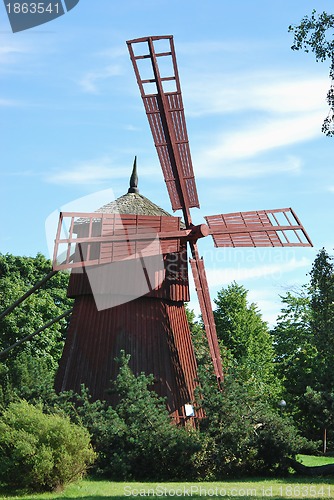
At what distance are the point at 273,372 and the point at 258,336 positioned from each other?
3.06 m

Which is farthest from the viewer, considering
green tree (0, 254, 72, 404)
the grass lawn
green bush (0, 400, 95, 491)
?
green tree (0, 254, 72, 404)

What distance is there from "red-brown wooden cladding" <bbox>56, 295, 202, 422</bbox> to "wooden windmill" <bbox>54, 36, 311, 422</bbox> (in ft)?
0.08

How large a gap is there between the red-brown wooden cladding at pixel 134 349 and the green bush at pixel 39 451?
328cm

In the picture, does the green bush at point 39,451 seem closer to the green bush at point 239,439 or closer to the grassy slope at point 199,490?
the grassy slope at point 199,490

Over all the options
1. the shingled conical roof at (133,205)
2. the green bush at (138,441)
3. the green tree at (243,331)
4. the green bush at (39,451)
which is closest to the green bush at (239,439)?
the green bush at (138,441)

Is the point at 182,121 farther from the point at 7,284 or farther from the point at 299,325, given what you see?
the point at 299,325

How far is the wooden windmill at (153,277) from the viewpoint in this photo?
1809 centimetres

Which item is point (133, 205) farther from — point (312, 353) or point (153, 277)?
point (312, 353)

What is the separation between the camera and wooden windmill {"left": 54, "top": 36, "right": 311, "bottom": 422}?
1809cm

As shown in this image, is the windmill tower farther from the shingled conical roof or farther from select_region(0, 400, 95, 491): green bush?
select_region(0, 400, 95, 491): green bush

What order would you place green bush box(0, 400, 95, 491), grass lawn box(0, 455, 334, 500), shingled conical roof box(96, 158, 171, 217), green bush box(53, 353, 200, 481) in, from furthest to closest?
1. shingled conical roof box(96, 158, 171, 217)
2. green bush box(53, 353, 200, 481)
3. green bush box(0, 400, 95, 491)
4. grass lawn box(0, 455, 334, 500)

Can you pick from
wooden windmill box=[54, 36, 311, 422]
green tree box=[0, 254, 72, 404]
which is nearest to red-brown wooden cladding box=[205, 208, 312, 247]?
wooden windmill box=[54, 36, 311, 422]

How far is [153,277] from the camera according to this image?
18.6 meters

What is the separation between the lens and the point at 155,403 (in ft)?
58.1
